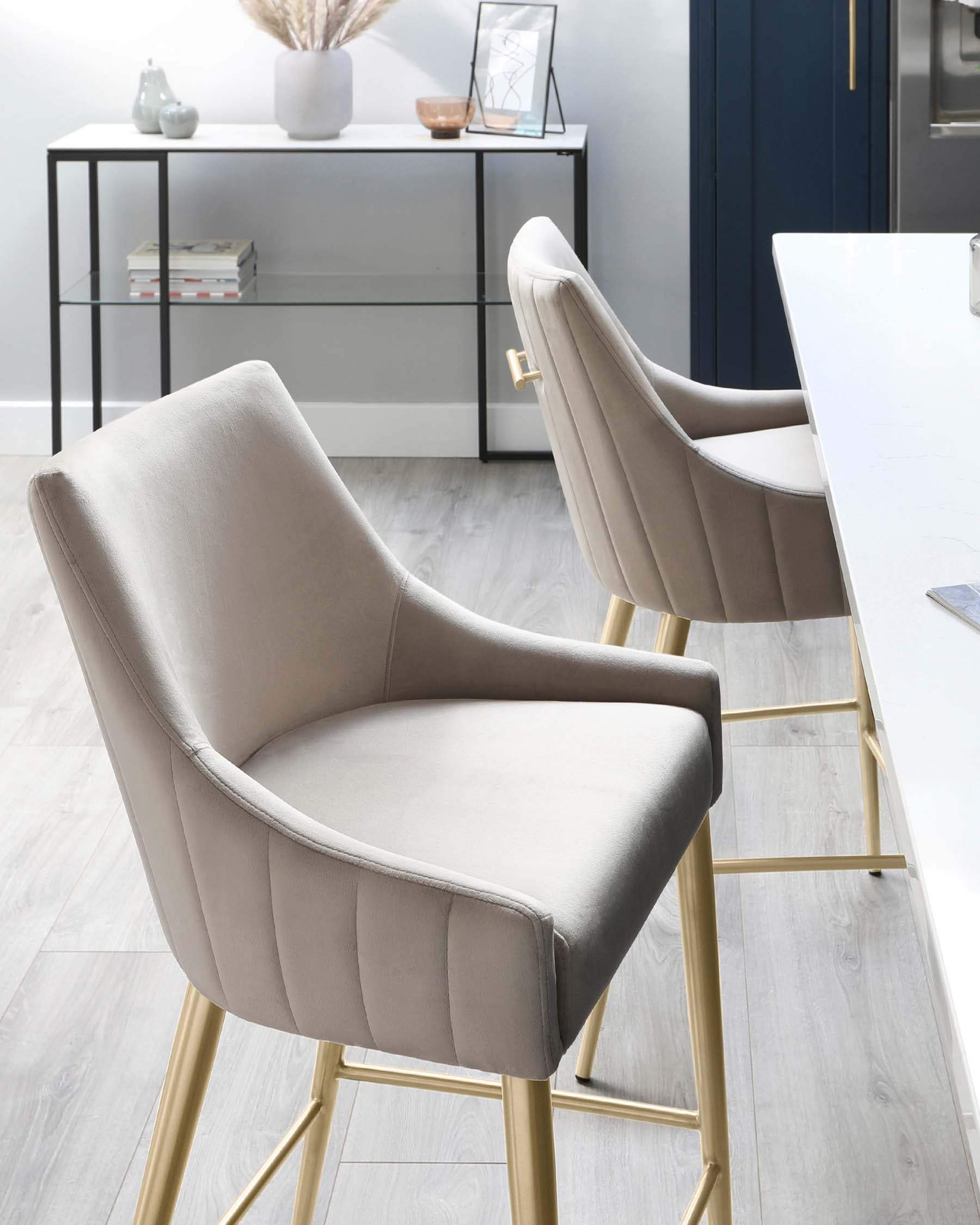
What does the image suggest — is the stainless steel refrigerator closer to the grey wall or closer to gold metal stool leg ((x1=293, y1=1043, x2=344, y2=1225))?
the grey wall

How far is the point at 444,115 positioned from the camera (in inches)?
149

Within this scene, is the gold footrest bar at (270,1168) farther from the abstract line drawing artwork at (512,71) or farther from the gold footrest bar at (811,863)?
the abstract line drawing artwork at (512,71)

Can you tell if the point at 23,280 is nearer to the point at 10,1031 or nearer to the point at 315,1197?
the point at 10,1031

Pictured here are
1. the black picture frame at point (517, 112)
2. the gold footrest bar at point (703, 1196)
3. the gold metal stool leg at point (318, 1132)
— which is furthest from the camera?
the black picture frame at point (517, 112)

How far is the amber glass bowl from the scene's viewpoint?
12.4 feet

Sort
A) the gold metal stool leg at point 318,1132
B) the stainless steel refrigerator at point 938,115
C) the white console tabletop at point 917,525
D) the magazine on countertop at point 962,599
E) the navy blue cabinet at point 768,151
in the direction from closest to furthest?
1. the white console tabletop at point 917,525
2. the magazine on countertop at point 962,599
3. the gold metal stool leg at point 318,1132
4. the stainless steel refrigerator at point 938,115
5. the navy blue cabinet at point 768,151

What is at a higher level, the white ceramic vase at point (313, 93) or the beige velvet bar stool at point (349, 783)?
the white ceramic vase at point (313, 93)

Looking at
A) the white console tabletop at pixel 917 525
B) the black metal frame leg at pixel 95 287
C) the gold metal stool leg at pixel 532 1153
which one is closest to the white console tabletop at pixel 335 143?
the black metal frame leg at pixel 95 287

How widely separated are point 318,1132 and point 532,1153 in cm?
47

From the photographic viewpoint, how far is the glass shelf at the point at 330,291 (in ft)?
12.9

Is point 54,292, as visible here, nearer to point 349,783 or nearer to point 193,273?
point 193,273

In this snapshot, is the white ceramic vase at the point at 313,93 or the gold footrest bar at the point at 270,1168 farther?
the white ceramic vase at the point at 313,93

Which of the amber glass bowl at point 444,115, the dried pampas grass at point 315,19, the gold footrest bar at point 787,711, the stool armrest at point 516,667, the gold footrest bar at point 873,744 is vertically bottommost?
the gold footrest bar at point 873,744

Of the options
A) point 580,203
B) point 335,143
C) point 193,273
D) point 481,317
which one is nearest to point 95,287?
point 193,273
